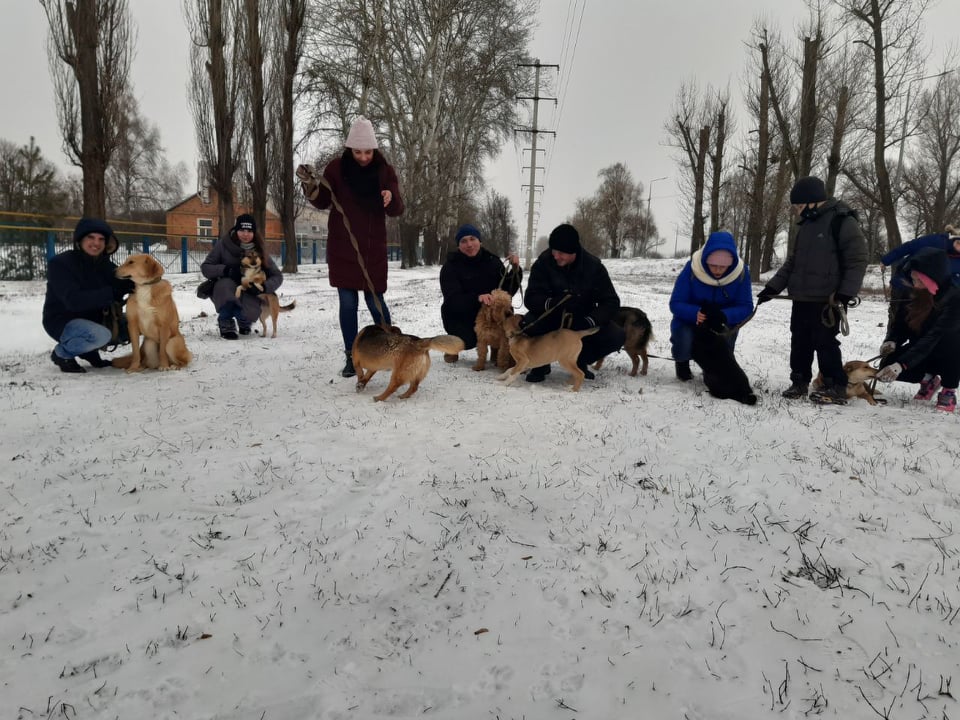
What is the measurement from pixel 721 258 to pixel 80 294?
6145 mm

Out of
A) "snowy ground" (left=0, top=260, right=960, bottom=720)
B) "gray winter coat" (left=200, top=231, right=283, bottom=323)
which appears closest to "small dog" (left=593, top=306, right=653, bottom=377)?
"snowy ground" (left=0, top=260, right=960, bottom=720)

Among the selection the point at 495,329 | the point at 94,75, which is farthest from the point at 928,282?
the point at 94,75

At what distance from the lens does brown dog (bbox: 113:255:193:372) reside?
16.4 feet

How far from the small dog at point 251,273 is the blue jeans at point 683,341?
5.52 meters

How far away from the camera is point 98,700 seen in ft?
4.69

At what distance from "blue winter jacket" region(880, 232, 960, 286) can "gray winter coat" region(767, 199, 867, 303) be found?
0.73 metres

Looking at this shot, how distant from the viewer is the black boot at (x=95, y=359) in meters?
5.23

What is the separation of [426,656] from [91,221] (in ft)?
17.7

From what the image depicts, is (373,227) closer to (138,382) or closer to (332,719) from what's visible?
(138,382)

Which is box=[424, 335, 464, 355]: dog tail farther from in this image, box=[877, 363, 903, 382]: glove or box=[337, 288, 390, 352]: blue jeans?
box=[877, 363, 903, 382]: glove

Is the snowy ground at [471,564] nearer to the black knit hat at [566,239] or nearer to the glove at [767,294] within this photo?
the glove at [767,294]

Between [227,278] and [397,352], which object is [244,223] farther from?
[397,352]

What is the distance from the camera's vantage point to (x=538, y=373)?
5.36 meters

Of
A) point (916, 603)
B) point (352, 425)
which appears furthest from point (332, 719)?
point (352, 425)
